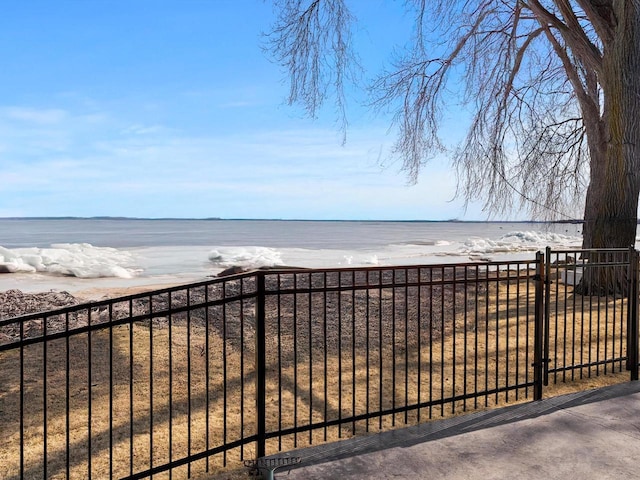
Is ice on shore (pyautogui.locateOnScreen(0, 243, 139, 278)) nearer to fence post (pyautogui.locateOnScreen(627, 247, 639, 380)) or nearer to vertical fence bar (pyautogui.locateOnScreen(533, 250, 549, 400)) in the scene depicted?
vertical fence bar (pyautogui.locateOnScreen(533, 250, 549, 400))

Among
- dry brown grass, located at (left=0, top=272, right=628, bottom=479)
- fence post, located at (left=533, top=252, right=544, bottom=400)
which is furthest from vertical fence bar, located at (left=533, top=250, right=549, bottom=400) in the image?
dry brown grass, located at (left=0, top=272, right=628, bottom=479)

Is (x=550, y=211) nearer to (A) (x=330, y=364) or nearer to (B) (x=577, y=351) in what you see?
(B) (x=577, y=351)

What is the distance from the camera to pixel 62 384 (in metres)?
6.26

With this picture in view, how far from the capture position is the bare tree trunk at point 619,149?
37.4 feet

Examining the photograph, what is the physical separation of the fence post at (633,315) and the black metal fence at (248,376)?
15 millimetres

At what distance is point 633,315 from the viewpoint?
5684mm

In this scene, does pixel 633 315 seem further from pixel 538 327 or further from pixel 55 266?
pixel 55 266

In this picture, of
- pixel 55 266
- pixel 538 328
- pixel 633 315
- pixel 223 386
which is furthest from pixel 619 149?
pixel 55 266

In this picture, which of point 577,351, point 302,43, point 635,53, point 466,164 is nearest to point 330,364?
point 577,351

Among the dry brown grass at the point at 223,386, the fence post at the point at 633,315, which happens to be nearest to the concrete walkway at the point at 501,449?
the dry brown grass at the point at 223,386

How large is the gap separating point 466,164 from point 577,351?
7.63 metres

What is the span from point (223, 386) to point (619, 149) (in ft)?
34.6

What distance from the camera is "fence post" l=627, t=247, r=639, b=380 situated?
5.63m

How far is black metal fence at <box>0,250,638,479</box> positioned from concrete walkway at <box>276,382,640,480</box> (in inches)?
9.9
